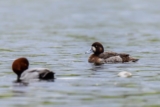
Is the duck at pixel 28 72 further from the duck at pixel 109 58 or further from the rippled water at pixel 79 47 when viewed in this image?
the duck at pixel 109 58

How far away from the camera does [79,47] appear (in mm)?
29172

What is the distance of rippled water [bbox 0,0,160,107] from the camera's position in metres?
16.2

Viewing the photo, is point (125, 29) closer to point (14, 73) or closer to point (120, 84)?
point (14, 73)

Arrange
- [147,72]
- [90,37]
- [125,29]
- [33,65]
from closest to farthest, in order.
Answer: [147,72]
[33,65]
[90,37]
[125,29]

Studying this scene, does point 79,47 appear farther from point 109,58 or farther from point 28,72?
point 28,72

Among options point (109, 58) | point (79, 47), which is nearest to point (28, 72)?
point (109, 58)

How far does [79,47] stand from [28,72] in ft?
33.7

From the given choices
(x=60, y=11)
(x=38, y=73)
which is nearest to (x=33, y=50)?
(x=38, y=73)

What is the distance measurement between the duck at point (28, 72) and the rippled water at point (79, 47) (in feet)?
1.12

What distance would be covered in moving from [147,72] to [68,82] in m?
3.19

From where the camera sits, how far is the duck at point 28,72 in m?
18.8

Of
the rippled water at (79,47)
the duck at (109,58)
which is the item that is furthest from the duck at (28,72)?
the duck at (109,58)

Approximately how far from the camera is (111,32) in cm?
3603

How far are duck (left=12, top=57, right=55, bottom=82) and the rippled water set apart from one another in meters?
0.34
